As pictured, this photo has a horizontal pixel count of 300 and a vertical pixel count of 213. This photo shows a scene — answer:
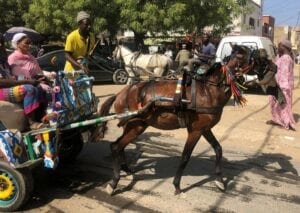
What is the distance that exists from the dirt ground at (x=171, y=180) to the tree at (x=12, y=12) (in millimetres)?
26576

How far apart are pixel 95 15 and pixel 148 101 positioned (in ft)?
53.7

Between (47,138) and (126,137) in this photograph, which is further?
(126,137)

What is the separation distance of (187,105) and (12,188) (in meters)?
2.28

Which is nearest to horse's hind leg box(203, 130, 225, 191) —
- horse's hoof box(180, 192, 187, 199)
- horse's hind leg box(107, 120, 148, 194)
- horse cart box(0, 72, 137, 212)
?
horse's hoof box(180, 192, 187, 199)

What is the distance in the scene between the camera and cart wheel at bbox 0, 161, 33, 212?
5.11 m

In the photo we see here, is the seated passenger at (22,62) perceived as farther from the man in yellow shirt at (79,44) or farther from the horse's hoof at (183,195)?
the horse's hoof at (183,195)

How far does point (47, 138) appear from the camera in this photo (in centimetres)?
535

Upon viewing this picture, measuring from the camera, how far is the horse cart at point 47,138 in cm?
513

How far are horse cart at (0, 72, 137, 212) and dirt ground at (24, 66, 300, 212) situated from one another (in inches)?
13.5

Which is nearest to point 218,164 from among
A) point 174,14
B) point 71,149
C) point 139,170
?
point 139,170

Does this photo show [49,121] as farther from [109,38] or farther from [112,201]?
[109,38]

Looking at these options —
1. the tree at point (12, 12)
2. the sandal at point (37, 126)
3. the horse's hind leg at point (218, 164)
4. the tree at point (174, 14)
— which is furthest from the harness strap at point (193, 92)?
the tree at point (12, 12)

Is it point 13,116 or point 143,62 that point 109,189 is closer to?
point 13,116

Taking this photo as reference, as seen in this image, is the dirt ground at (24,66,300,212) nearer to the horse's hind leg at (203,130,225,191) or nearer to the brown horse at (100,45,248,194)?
the horse's hind leg at (203,130,225,191)
